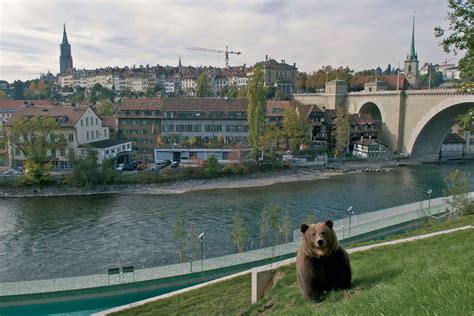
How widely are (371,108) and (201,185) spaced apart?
3498 cm

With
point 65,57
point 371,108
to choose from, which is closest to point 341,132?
point 371,108

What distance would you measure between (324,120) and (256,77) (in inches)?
616

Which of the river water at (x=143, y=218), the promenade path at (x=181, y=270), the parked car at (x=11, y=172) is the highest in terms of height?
the parked car at (x=11, y=172)

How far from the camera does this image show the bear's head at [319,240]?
6.04 metres

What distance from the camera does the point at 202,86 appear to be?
64312mm

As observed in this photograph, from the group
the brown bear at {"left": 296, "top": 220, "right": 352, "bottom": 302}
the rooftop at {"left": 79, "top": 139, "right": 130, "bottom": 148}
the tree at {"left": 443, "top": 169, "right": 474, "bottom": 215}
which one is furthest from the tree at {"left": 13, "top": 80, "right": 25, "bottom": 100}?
the brown bear at {"left": 296, "top": 220, "right": 352, "bottom": 302}

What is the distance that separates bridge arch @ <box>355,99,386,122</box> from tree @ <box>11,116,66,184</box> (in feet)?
128

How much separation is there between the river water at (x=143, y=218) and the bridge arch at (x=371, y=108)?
1725 centimetres

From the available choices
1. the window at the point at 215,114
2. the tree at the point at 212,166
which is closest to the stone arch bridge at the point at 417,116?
the window at the point at 215,114

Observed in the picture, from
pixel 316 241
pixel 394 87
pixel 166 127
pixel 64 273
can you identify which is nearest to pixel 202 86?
pixel 166 127

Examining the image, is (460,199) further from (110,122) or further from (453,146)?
(110,122)

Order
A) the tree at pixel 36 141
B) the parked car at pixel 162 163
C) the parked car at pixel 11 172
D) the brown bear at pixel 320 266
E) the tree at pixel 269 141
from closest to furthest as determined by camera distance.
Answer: the brown bear at pixel 320 266
the tree at pixel 36 141
the parked car at pixel 11 172
the parked car at pixel 162 163
the tree at pixel 269 141

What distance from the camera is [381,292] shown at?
5371 mm

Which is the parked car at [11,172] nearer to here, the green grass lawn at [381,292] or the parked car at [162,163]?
the parked car at [162,163]
